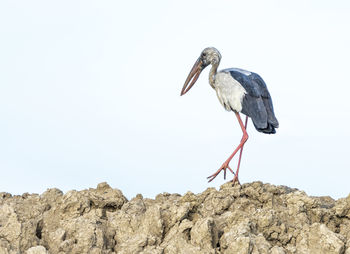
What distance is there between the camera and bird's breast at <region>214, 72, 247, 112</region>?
12.3m

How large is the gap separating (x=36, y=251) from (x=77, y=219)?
3.00ft

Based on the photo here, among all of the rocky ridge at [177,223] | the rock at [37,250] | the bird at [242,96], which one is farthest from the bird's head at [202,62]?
the rock at [37,250]

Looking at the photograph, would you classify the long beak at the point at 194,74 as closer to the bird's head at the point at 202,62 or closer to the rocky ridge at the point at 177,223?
the bird's head at the point at 202,62

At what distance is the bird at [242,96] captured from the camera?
39.2 feet

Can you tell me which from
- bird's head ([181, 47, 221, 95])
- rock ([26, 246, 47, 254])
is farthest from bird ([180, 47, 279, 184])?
rock ([26, 246, 47, 254])

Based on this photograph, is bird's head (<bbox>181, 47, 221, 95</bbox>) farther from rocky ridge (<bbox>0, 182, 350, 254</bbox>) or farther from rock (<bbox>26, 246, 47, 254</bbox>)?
rock (<bbox>26, 246, 47, 254</bbox>)

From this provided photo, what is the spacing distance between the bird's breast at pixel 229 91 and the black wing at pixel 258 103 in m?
0.08

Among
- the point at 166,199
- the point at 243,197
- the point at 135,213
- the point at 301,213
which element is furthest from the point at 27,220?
the point at 301,213

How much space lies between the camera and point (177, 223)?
9656mm

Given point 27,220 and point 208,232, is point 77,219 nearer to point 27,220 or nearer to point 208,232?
point 27,220

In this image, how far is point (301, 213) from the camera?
10602mm

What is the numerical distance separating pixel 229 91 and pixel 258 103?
63cm

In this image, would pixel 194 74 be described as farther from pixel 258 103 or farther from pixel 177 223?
pixel 177 223

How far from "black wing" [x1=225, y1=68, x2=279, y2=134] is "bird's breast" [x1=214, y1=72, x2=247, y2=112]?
0.26 ft
